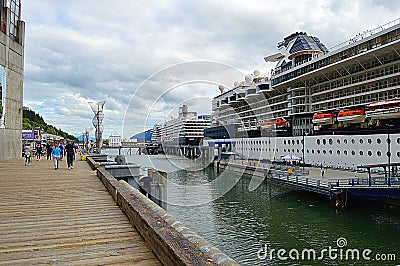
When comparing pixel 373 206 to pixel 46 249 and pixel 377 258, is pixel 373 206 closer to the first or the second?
pixel 377 258

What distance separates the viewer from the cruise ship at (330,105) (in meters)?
29.1

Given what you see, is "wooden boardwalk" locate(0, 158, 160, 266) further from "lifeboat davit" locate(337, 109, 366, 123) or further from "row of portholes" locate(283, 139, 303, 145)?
"row of portholes" locate(283, 139, 303, 145)

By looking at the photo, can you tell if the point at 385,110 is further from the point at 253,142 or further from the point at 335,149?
the point at 253,142

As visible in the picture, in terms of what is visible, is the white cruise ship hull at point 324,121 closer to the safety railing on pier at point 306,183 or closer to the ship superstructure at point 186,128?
the safety railing on pier at point 306,183

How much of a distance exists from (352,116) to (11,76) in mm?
31710

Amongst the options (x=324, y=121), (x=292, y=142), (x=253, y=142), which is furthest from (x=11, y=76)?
(x=253, y=142)

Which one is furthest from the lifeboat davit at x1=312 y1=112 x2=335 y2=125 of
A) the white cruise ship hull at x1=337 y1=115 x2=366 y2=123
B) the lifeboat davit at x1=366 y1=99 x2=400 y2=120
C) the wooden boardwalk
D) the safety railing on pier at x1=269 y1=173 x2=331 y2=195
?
the wooden boardwalk

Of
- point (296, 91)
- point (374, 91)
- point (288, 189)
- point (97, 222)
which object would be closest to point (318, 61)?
point (296, 91)

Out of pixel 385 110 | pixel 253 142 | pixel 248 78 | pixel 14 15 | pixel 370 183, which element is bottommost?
pixel 370 183

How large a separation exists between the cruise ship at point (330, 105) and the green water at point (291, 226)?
10202 mm

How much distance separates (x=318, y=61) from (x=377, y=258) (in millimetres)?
32851

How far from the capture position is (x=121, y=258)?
11.4 feet

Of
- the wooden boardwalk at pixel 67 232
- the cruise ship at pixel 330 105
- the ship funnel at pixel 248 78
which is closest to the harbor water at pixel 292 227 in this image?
the wooden boardwalk at pixel 67 232

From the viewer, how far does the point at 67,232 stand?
457 centimetres
